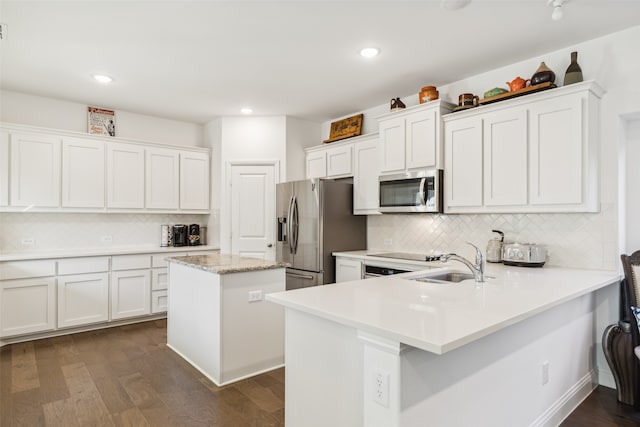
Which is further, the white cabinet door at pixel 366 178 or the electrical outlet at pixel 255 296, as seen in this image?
the white cabinet door at pixel 366 178

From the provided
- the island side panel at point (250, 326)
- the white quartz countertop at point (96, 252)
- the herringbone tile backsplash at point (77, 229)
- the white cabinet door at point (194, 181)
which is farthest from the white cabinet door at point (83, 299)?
the island side panel at point (250, 326)

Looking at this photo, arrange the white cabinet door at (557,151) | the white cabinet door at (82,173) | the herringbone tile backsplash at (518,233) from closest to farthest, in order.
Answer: the white cabinet door at (557,151)
the herringbone tile backsplash at (518,233)
the white cabinet door at (82,173)

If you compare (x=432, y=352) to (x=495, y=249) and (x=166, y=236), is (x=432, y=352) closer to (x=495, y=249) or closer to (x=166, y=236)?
(x=495, y=249)

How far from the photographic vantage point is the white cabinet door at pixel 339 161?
454 centimetres

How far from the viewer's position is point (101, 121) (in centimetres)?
464

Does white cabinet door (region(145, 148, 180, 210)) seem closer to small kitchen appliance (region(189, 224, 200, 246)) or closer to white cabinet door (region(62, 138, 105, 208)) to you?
small kitchen appliance (region(189, 224, 200, 246))

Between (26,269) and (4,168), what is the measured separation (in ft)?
3.54

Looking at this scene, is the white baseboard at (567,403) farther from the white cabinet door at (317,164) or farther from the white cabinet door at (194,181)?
the white cabinet door at (194,181)

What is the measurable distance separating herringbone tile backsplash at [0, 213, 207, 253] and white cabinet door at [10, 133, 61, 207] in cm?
32

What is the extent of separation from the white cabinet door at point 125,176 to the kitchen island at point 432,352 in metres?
3.59

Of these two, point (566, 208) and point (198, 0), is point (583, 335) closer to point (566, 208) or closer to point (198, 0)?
point (566, 208)

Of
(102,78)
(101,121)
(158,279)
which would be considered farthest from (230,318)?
(101,121)

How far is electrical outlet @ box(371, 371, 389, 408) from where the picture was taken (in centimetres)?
→ 131

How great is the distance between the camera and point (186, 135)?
17.8 ft
